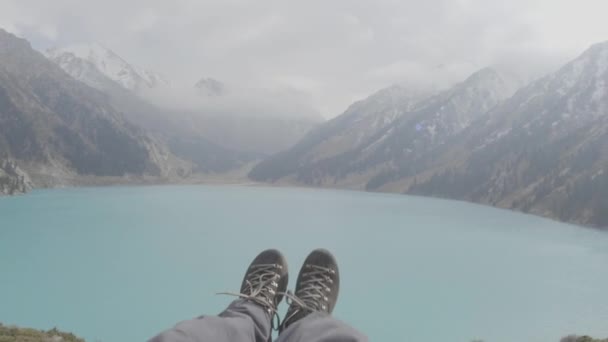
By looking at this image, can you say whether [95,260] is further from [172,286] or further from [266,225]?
[266,225]

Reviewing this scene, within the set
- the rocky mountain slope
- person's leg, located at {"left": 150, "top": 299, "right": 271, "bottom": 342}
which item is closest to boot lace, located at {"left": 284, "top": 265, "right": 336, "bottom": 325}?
person's leg, located at {"left": 150, "top": 299, "right": 271, "bottom": 342}

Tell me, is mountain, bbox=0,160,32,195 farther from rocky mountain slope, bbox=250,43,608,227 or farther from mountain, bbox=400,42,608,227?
rocky mountain slope, bbox=250,43,608,227

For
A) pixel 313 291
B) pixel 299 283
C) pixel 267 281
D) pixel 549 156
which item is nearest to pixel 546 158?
pixel 549 156

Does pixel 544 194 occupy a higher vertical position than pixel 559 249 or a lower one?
higher

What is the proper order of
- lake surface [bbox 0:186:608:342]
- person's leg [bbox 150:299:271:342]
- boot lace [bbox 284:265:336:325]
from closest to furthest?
person's leg [bbox 150:299:271:342]
boot lace [bbox 284:265:336:325]
lake surface [bbox 0:186:608:342]

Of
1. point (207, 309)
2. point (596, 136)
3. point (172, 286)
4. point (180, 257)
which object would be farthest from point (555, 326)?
point (596, 136)

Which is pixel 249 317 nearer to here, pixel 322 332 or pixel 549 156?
pixel 322 332
